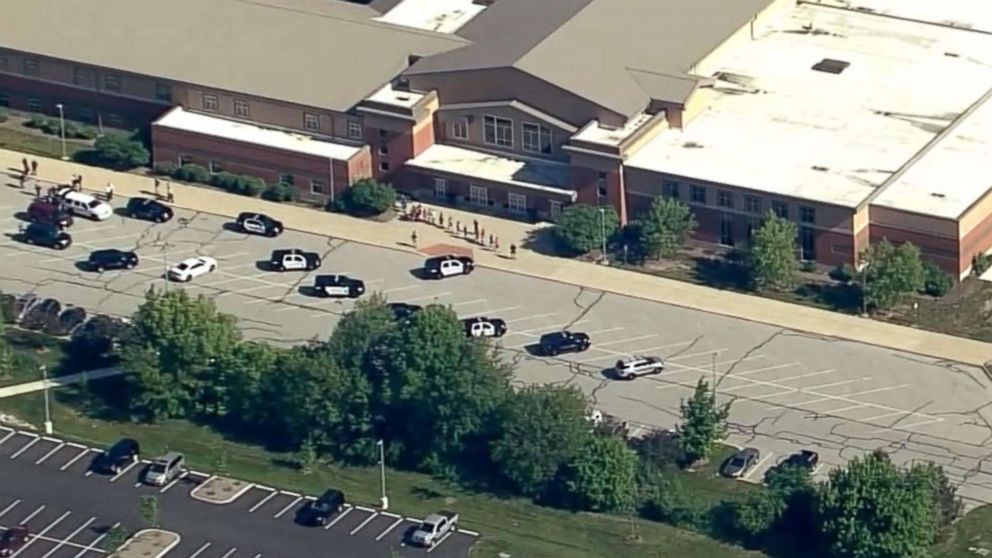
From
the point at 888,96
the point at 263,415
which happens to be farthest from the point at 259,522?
the point at 888,96

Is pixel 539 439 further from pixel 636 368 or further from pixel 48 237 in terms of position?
pixel 48 237

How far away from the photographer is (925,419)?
168000mm

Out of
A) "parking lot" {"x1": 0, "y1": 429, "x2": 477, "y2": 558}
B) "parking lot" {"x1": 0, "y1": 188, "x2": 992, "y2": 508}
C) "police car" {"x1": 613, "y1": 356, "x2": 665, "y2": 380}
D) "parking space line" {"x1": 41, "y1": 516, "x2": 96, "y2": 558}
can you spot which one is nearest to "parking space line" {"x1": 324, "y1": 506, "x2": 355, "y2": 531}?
"parking lot" {"x1": 0, "y1": 429, "x2": 477, "y2": 558}

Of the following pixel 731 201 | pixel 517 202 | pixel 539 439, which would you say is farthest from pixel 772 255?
pixel 539 439

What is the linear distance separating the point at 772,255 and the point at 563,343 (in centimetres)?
1258

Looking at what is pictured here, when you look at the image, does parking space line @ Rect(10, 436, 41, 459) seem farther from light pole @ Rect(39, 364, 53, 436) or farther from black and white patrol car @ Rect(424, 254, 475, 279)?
black and white patrol car @ Rect(424, 254, 475, 279)

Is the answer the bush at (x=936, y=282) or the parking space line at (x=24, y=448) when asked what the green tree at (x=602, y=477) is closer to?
the bush at (x=936, y=282)

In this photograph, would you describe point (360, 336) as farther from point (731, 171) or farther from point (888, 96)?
point (888, 96)

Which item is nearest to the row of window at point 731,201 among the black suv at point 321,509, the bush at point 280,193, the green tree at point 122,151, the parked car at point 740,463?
the parked car at point 740,463

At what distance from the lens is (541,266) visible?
604ft

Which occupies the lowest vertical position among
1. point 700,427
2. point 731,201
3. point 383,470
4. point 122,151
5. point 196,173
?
point 383,470

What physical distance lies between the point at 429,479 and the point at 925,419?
24.6 m

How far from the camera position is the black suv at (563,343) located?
17488 centimetres

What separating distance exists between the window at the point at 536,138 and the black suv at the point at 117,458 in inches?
1354
